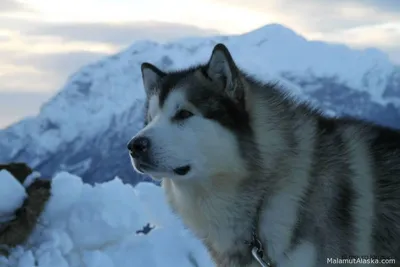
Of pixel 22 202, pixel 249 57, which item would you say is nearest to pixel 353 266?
pixel 22 202

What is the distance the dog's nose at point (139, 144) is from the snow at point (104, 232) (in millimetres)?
5085

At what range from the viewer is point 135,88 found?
386 feet

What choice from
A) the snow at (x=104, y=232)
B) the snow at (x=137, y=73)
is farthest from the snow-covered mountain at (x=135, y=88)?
the snow at (x=104, y=232)

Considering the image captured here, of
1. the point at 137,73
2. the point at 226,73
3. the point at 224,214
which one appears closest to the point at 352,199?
the point at 224,214

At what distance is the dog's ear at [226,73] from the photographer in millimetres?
3854

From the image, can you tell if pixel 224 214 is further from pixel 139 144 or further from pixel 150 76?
pixel 150 76

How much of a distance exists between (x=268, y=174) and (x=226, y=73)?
2.35ft

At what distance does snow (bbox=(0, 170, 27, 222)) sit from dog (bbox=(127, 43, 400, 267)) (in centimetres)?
474

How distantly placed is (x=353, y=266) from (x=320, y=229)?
31 cm

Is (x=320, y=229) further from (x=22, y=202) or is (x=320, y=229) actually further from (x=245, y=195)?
(x=22, y=202)

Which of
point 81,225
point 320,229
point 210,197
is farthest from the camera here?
point 81,225

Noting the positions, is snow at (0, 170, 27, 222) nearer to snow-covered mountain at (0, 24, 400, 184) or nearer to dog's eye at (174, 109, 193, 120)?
dog's eye at (174, 109, 193, 120)

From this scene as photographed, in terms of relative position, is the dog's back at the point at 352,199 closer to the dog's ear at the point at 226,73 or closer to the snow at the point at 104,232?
the dog's ear at the point at 226,73

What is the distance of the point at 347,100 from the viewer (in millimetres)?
113375
